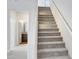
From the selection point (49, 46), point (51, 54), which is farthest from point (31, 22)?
point (51, 54)

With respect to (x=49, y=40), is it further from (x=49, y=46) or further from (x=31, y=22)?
(x=31, y=22)

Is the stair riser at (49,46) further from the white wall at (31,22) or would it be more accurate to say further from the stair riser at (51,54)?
the white wall at (31,22)

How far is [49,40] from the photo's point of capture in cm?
480

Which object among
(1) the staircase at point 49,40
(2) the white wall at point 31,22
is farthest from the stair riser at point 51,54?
(2) the white wall at point 31,22

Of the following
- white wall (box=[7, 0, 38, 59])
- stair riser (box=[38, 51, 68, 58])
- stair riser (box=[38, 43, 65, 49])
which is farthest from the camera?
stair riser (box=[38, 43, 65, 49])

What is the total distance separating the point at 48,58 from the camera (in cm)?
396

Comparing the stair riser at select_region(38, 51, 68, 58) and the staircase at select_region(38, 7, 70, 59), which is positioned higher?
the staircase at select_region(38, 7, 70, 59)

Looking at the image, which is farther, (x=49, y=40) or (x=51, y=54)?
(x=49, y=40)

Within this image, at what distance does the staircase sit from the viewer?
13.5ft

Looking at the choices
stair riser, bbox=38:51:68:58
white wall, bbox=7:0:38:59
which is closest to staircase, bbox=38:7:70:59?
stair riser, bbox=38:51:68:58

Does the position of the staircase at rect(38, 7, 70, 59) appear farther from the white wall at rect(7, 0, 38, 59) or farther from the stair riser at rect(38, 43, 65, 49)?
the white wall at rect(7, 0, 38, 59)
